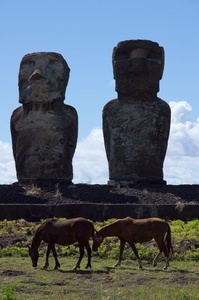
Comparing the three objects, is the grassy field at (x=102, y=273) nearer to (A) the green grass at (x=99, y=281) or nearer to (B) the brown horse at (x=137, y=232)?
(A) the green grass at (x=99, y=281)

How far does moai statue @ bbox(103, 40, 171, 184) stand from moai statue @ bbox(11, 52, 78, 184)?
1244mm

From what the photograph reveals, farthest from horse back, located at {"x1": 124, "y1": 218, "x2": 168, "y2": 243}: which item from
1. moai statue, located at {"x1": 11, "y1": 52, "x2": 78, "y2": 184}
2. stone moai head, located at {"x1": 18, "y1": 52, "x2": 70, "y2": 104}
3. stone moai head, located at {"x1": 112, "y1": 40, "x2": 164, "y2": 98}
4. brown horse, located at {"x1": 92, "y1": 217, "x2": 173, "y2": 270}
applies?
stone moai head, located at {"x1": 112, "y1": 40, "x2": 164, "y2": 98}

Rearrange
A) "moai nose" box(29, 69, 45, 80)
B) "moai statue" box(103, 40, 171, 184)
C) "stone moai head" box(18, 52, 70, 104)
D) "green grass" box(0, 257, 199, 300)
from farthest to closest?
"moai statue" box(103, 40, 171, 184) → "stone moai head" box(18, 52, 70, 104) → "moai nose" box(29, 69, 45, 80) → "green grass" box(0, 257, 199, 300)

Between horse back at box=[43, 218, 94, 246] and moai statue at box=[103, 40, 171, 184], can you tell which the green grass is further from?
moai statue at box=[103, 40, 171, 184]

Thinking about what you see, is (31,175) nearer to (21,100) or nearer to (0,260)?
(21,100)

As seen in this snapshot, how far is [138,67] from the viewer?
15.3 metres

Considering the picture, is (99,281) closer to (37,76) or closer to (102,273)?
(102,273)

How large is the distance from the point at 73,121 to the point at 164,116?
2708mm

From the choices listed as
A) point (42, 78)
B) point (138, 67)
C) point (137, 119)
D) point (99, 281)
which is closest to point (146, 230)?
point (99, 281)

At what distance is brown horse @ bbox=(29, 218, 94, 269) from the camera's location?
714 cm

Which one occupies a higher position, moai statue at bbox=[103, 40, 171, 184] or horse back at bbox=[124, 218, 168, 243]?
moai statue at bbox=[103, 40, 171, 184]

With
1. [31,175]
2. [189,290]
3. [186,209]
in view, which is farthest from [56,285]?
[31,175]

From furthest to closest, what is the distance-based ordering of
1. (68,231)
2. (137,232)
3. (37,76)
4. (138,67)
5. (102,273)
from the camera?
(138,67), (37,76), (137,232), (68,231), (102,273)

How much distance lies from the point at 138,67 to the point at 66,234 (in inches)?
354
